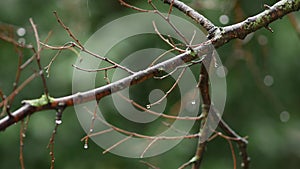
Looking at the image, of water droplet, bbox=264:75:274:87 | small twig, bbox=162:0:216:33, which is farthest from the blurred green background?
small twig, bbox=162:0:216:33

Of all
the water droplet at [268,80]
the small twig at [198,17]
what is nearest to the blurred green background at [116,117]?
the water droplet at [268,80]

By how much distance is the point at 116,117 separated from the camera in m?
2.27

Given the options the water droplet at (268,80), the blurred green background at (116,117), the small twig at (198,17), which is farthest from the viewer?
the blurred green background at (116,117)

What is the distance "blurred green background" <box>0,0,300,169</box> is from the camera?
7.31 ft

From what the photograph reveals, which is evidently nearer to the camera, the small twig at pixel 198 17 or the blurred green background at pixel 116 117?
the small twig at pixel 198 17

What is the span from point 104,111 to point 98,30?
0.38 metres

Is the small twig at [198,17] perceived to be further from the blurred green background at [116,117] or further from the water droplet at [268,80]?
the blurred green background at [116,117]

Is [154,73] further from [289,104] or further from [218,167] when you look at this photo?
[289,104]

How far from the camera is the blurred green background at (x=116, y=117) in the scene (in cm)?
223

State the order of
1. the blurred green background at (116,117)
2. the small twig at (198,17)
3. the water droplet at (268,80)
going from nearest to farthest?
the small twig at (198,17) < the water droplet at (268,80) < the blurred green background at (116,117)

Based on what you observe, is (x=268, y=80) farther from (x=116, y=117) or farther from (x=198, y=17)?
(x=198, y=17)

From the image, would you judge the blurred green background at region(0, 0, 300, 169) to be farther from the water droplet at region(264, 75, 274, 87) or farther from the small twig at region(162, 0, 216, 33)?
the small twig at region(162, 0, 216, 33)

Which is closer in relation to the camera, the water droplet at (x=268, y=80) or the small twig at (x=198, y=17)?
the small twig at (x=198, y=17)

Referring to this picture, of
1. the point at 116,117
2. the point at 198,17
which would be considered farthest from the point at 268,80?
the point at 198,17
